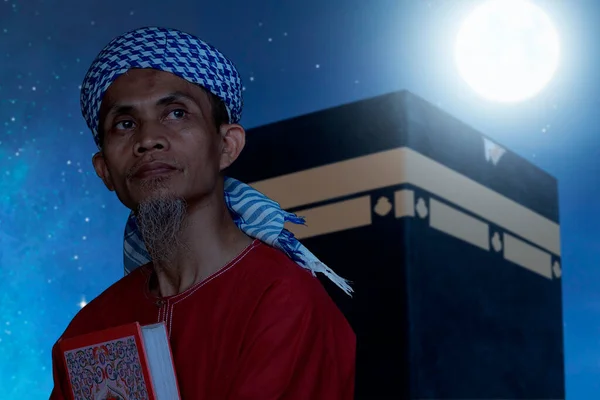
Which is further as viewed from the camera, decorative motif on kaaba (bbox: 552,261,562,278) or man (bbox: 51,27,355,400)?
decorative motif on kaaba (bbox: 552,261,562,278)

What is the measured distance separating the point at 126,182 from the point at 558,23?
78.8 inches

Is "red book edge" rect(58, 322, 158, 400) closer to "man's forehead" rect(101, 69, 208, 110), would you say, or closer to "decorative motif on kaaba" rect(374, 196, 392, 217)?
"man's forehead" rect(101, 69, 208, 110)

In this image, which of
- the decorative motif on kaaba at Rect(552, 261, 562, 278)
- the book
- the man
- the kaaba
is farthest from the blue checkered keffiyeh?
the decorative motif on kaaba at Rect(552, 261, 562, 278)

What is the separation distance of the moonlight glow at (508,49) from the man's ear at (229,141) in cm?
167

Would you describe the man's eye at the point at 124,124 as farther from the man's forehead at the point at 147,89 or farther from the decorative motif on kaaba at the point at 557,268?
the decorative motif on kaaba at the point at 557,268

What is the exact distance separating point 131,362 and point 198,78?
19.3 inches

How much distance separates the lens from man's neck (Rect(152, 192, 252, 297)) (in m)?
1.64

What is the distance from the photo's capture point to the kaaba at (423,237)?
271 cm

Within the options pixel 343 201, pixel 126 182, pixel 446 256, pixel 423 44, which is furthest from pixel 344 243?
pixel 126 182

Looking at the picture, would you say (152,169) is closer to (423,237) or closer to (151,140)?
(151,140)

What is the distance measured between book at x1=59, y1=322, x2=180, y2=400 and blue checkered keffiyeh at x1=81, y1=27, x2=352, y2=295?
1.03 feet

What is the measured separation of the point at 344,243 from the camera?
112 inches

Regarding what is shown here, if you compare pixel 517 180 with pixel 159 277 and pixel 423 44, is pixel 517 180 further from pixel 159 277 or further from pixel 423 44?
pixel 159 277

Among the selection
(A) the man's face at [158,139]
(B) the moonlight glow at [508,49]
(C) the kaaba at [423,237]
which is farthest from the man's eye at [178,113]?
(B) the moonlight glow at [508,49]
